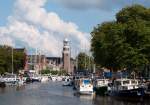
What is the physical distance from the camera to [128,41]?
10444 centimetres

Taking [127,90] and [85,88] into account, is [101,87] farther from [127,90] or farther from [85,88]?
[127,90]

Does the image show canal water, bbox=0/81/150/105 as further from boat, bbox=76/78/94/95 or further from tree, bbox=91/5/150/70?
tree, bbox=91/5/150/70

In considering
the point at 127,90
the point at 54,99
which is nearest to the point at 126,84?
the point at 127,90

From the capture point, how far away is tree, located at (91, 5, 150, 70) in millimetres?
100125

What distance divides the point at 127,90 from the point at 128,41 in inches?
627

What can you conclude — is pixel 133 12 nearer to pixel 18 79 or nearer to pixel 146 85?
pixel 146 85

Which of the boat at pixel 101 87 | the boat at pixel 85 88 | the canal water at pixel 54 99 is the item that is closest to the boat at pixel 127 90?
the canal water at pixel 54 99

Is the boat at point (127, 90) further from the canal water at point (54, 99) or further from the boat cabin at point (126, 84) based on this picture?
the canal water at point (54, 99)

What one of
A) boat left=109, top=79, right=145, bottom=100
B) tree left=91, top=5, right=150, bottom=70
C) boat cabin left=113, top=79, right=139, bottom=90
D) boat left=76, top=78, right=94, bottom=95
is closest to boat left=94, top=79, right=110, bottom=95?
boat left=76, top=78, right=94, bottom=95

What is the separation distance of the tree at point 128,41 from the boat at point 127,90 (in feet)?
16.2

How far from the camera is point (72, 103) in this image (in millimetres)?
86750

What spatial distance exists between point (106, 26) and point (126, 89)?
146ft

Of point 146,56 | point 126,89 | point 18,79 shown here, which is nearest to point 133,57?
point 146,56

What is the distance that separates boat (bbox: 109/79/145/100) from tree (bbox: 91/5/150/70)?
16.2 feet
